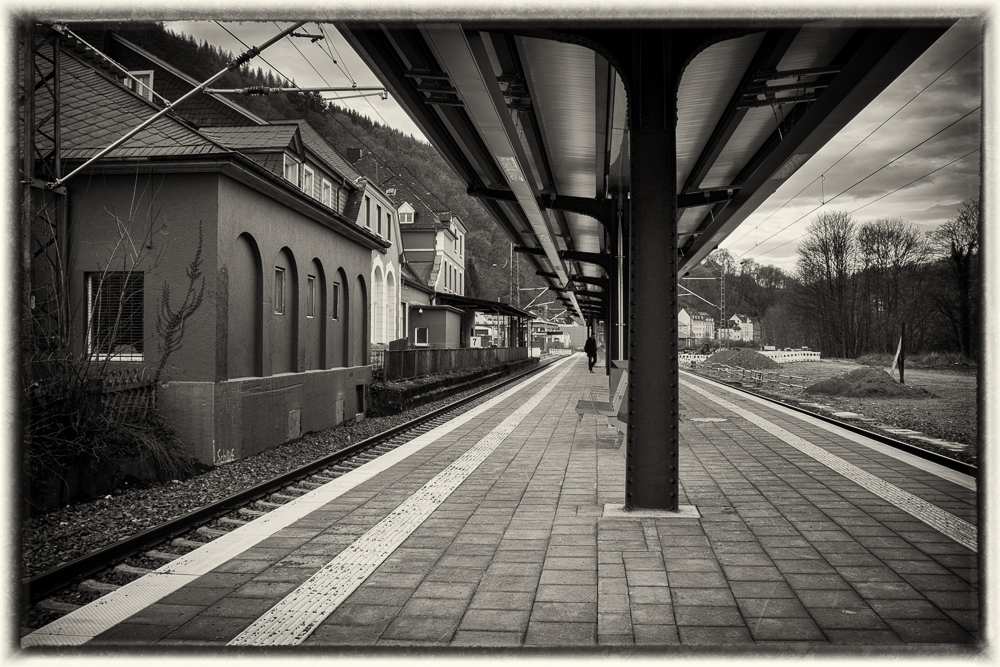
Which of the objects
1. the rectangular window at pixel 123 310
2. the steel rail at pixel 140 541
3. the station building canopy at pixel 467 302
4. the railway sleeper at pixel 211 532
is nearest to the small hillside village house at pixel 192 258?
the rectangular window at pixel 123 310

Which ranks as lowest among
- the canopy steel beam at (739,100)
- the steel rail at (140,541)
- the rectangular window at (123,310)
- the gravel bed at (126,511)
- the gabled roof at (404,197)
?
the gravel bed at (126,511)

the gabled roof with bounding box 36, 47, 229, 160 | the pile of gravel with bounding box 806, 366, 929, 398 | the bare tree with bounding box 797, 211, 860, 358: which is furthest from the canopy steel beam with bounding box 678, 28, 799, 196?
the bare tree with bounding box 797, 211, 860, 358

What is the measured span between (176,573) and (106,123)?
24.7 feet

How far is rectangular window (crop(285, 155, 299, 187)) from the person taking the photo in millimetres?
18606

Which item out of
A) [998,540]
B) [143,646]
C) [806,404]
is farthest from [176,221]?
[806,404]

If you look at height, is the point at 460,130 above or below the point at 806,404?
above

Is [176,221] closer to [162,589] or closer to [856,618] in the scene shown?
[162,589]

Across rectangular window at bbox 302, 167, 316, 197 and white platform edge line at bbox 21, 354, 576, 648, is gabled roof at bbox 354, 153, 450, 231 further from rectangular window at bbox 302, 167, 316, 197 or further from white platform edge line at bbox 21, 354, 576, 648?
white platform edge line at bbox 21, 354, 576, 648

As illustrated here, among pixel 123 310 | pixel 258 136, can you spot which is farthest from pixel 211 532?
pixel 258 136

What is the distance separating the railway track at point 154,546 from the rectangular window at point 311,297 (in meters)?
4.44

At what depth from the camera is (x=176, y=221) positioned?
362 inches

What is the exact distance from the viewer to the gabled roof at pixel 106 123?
9133 millimetres

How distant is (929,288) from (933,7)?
23.6 meters

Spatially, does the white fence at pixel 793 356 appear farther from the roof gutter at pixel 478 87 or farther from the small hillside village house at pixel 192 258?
the roof gutter at pixel 478 87
